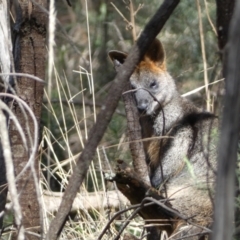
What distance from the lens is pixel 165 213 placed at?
15.3 ft

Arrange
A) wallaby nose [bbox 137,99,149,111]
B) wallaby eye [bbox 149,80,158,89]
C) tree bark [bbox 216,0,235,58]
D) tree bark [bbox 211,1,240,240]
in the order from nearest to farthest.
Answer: tree bark [bbox 211,1,240,240] → tree bark [bbox 216,0,235,58] → wallaby nose [bbox 137,99,149,111] → wallaby eye [bbox 149,80,158,89]

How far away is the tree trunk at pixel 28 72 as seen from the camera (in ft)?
13.7

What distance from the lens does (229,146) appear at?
2109 mm

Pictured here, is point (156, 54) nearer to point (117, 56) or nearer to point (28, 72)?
point (117, 56)

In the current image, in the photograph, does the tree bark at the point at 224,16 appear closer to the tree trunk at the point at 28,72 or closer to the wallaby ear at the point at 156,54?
the tree trunk at the point at 28,72

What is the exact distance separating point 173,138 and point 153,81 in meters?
0.70

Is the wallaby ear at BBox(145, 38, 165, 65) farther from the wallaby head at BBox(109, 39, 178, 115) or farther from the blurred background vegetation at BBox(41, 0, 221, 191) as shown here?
the blurred background vegetation at BBox(41, 0, 221, 191)

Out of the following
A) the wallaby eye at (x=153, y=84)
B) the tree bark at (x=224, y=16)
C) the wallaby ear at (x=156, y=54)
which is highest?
the tree bark at (x=224, y=16)

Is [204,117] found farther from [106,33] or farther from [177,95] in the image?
[106,33]

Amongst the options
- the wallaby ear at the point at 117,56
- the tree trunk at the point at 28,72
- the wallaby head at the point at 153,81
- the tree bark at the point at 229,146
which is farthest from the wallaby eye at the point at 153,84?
the tree bark at the point at 229,146

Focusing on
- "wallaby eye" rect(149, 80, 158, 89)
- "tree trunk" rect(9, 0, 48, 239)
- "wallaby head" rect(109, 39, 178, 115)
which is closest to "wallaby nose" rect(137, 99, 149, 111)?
"wallaby head" rect(109, 39, 178, 115)

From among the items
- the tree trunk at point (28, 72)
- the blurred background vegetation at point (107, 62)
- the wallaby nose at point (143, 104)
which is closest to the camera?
the tree trunk at point (28, 72)

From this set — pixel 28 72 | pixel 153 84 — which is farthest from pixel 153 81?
pixel 28 72

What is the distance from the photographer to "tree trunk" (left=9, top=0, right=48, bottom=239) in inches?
164
